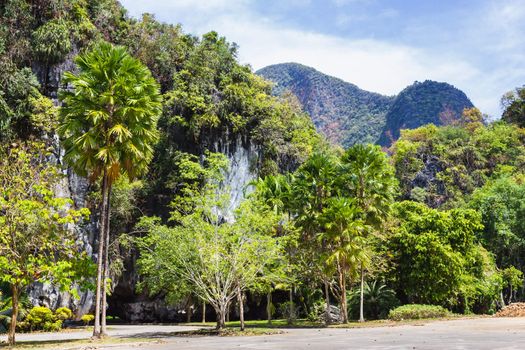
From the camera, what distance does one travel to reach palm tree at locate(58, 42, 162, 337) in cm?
2233

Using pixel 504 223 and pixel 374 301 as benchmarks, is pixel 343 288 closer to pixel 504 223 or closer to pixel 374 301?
pixel 374 301

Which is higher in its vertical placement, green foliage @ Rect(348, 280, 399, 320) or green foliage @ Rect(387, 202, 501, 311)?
green foliage @ Rect(387, 202, 501, 311)

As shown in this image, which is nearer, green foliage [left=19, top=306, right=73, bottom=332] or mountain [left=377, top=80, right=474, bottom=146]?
green foliage [left=19, top=306, right=73, bottom=332]

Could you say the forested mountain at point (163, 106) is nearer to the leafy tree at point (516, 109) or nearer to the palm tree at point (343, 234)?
the palm tree at point (343, 234)

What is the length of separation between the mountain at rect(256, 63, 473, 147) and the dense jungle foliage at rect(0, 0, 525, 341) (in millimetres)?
75973

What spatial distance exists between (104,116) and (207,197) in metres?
8.16

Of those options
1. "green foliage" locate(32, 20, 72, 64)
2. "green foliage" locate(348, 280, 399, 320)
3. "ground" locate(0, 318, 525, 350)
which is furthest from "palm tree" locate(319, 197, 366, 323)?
"green foliage" locate(32, 20, 72, 64)

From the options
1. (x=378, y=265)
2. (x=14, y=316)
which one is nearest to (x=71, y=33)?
(x=14, y=316)

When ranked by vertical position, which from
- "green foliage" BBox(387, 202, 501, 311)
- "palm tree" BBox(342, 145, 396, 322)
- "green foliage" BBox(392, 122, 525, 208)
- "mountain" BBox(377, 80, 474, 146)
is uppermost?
"mountain" BBox(377, 80, 474, 146)

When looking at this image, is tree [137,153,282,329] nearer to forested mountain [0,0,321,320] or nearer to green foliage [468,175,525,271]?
forested mountain [0,0,321,320]

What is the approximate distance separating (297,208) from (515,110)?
61.1m

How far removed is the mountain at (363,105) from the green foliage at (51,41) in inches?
3570

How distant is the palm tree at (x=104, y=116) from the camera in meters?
22.3

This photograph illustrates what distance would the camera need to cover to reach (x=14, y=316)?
61.0 feet
